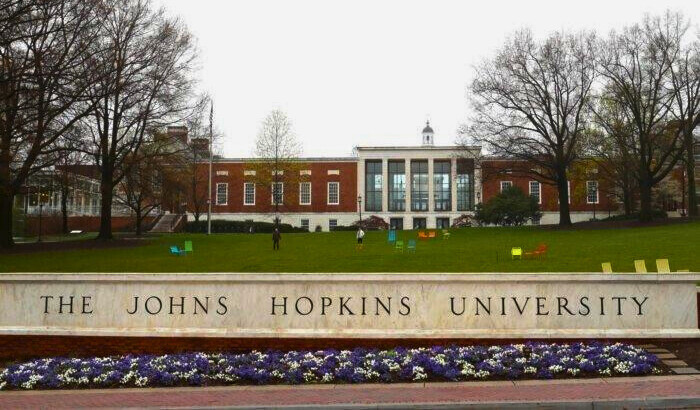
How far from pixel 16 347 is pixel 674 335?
11.8m

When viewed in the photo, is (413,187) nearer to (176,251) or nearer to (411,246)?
(411,246)

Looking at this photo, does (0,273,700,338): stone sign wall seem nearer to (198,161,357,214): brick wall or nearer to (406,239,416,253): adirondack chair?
(406,239,416,253): adirondack chair

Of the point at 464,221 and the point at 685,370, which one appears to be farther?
the point at 464,221

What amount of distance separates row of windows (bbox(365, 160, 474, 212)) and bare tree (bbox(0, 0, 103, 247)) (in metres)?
52.1

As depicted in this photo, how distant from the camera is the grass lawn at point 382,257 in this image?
2281 centimetres

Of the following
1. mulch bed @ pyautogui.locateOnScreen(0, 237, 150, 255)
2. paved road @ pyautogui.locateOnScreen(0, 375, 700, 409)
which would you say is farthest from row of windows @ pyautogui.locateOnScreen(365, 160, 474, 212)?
paved road @ pyautogui.locateOnScreen(0, 375, 700, 409)

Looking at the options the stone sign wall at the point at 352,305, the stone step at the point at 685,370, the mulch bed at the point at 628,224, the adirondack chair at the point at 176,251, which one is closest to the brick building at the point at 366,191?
the mulch bed at the point at 628,224

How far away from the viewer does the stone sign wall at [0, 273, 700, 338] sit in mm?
11617

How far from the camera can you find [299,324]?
468 inches

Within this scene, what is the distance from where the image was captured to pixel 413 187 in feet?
261

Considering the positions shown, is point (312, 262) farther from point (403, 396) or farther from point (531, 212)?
point (531, 212)

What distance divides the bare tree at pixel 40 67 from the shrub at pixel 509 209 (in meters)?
39.3

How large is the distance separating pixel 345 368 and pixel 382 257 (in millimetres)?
17358

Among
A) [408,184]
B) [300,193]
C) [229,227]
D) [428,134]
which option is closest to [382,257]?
[229,227]
